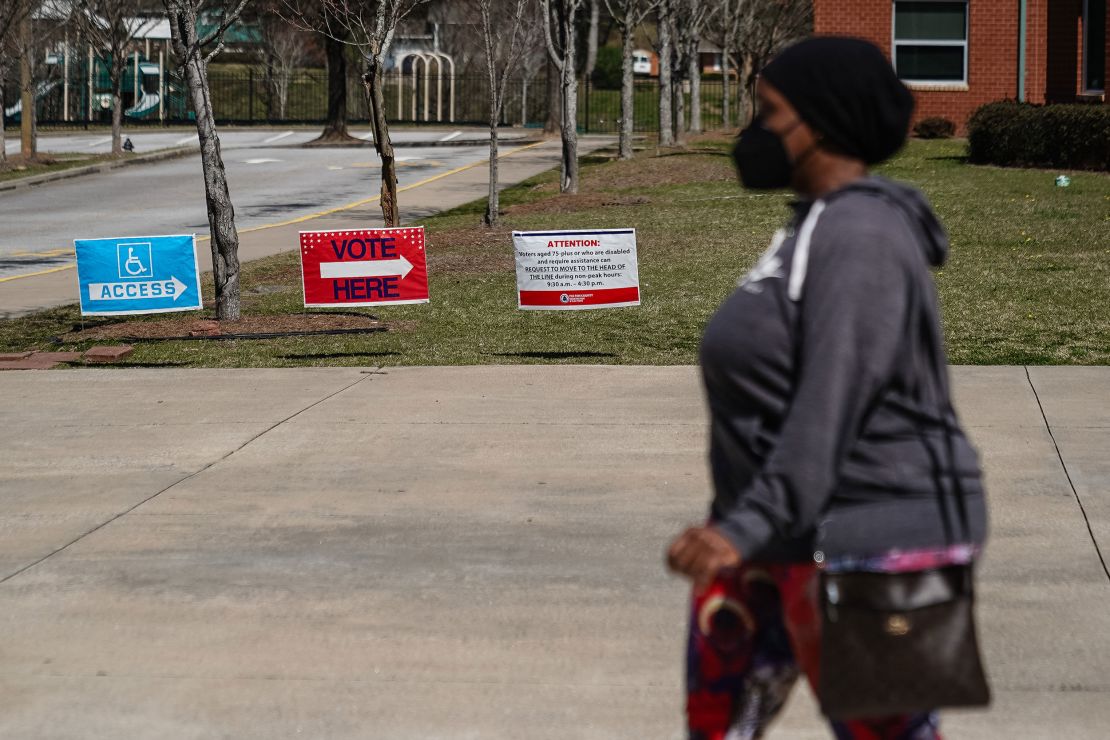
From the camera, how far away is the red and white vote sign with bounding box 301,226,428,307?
1141 cm

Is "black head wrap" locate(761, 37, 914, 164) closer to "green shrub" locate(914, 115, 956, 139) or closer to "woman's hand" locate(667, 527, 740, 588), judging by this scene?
"woman's hand" locate(667, 527, 740, 588)

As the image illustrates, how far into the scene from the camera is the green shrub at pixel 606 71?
7194 cm

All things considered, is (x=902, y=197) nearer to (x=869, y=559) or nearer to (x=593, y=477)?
(x=869, y=559)

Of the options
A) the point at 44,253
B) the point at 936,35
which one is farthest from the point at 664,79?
the point at 44,253

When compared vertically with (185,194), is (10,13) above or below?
above

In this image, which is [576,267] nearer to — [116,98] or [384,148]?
[384,148]

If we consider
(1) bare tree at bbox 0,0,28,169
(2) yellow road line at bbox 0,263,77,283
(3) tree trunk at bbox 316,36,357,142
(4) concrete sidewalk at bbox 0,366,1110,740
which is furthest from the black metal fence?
(4) concrete sidewalk at bbox 0,366,1110,740

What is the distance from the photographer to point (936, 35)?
1252 inches

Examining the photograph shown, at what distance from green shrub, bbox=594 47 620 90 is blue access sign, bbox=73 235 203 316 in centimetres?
6123

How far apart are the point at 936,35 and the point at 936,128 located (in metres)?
2.15

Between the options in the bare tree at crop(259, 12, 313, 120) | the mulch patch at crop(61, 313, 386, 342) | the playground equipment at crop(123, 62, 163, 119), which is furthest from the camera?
the playground equipment at crop(123, 62, 163, 119)

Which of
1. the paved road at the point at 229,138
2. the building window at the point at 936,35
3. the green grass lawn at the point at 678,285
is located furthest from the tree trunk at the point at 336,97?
the green grass lawn at the point at 678,285

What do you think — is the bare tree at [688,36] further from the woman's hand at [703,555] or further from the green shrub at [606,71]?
the woman's hand at [703,555]

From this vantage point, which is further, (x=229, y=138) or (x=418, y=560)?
(x=229, y=138)
